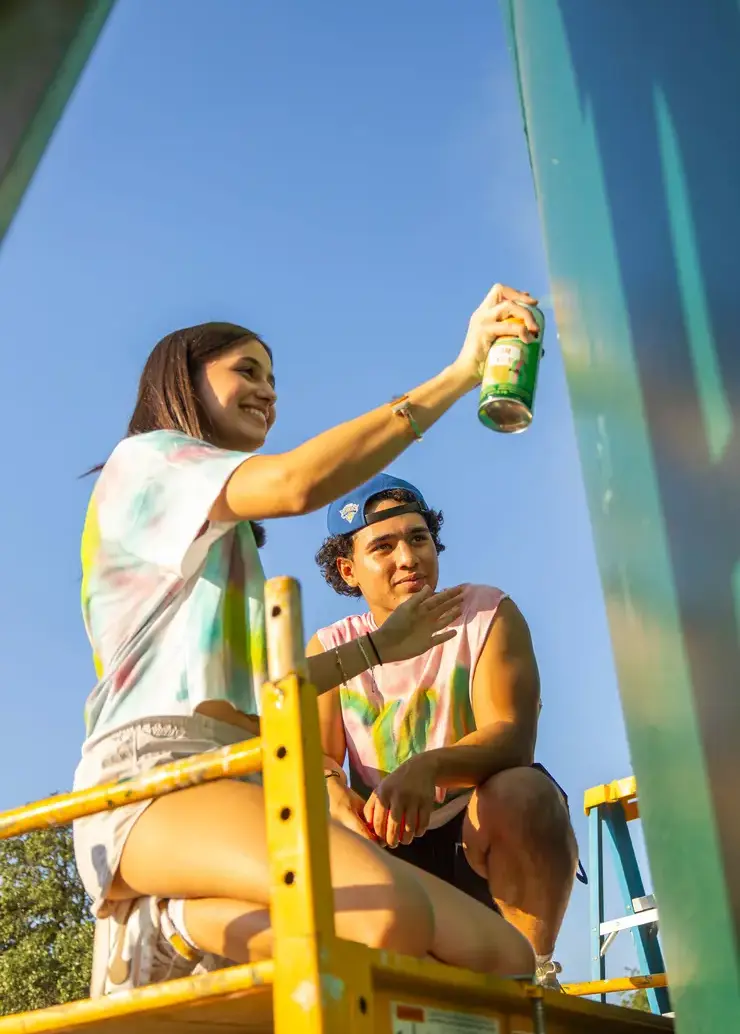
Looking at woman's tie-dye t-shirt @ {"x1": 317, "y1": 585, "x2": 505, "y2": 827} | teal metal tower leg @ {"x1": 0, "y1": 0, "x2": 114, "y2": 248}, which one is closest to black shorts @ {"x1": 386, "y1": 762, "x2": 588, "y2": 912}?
woman's tie-dye t-shirt @ {"x1": 317, "y1": 585, "x2": 505, "y2": 827}

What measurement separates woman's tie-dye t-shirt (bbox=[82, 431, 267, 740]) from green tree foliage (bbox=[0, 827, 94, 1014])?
1786cm

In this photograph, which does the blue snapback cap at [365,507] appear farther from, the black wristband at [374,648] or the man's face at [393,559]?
the black wristband at [374,648]

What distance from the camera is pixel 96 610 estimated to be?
2096 millimetres

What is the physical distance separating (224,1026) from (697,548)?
2.99 feet

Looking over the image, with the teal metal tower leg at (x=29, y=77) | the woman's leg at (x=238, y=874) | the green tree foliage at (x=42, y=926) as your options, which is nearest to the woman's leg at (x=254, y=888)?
the woman's leg at (x=238, y=874)

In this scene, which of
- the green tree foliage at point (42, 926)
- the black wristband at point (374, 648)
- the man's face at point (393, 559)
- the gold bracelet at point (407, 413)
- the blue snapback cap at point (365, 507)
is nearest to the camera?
the gold bracelet at point (407, 413)

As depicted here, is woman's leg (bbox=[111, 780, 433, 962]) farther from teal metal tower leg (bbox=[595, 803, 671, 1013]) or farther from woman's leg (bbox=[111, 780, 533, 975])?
teal metal tower leg (bbox=[595, 803, 671, 1013])

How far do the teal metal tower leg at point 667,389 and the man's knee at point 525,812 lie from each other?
992mm

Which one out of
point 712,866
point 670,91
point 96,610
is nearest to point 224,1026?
point 712,866

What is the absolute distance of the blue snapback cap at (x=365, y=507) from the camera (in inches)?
130

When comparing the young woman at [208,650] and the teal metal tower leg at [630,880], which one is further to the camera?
the teal metal tower leg at [630,880]

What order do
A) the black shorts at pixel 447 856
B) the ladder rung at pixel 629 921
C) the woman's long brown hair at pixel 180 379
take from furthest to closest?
the ladder rung at pixel 629 921 → the black shorts at pixel 447 856 → the woman's long brown hair at pixel 180 379

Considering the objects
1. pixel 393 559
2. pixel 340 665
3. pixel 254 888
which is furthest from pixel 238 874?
pixel 393 559

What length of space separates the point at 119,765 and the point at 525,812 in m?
0.96
